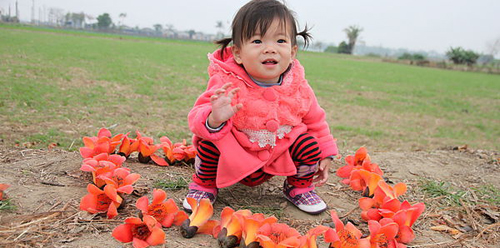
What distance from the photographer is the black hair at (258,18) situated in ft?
6.97

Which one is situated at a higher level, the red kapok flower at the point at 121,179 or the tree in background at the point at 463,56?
the tree in background at the point at 463,56

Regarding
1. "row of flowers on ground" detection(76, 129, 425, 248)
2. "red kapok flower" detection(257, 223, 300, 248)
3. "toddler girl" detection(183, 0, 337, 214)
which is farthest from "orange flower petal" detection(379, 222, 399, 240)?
"toddler girl" detection(183, 0, 337, 214)

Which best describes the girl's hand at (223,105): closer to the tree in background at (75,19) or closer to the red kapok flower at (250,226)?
the red kapok flower at (250,226)

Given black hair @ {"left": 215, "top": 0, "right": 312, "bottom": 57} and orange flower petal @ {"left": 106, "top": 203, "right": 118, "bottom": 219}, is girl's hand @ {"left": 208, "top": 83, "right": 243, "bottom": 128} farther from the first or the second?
orange flower petal @ {"left": 106, "top": 203, "right": 118, "bottom": 219}

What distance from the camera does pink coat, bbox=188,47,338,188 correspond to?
2.20 metres

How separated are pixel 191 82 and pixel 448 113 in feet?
22.6

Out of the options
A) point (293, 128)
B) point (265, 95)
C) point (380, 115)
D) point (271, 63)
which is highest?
point (271, 63)

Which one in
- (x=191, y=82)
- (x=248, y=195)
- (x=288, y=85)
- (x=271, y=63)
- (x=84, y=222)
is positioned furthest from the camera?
(x=191, y=82)

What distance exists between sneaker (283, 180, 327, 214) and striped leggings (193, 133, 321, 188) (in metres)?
0.06

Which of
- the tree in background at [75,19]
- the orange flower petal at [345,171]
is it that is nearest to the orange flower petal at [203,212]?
the orange flower petal at [345,171]

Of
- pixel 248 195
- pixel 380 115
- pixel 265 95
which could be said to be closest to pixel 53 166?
pixel 248 195

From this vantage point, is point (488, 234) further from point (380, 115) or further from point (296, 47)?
point (380, 115)

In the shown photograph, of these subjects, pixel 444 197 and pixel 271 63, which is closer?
pixel 271 63

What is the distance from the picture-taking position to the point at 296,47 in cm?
239
